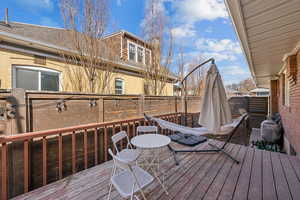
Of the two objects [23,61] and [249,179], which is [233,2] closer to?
[249,179]

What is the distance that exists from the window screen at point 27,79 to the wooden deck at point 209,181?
11.6 feet

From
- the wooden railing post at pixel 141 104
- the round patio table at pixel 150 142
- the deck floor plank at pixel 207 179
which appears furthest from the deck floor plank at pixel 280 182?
the wooden railing post at pixel 141 104

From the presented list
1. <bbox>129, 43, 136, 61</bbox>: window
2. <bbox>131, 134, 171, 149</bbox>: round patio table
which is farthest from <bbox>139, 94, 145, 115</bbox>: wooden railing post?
<bbox>129, 43, 136, 61</bbox>: window

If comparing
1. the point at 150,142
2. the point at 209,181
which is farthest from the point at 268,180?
the point at 150,142

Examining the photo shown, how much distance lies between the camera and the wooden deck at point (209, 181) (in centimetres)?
192

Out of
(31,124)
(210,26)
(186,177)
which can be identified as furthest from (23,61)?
(210,26)

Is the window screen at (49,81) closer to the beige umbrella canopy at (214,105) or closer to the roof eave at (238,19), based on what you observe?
the beige umbrella canopy at (214,105)

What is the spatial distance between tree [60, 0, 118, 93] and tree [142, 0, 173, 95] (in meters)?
2.61

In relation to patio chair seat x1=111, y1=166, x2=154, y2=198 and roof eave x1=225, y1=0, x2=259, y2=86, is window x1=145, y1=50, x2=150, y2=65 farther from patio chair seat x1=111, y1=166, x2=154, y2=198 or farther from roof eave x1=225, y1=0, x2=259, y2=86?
patio chair seat x1=111, y1=166, x2=154, y2=198

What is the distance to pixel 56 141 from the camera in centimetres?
281

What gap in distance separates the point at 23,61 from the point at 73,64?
1363 millimetres

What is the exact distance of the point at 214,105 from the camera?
9.01ft

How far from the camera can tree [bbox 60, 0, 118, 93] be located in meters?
4.04

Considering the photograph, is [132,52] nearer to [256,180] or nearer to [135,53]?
[135,53]
